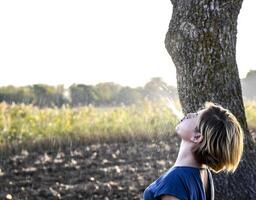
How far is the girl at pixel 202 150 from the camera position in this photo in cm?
318

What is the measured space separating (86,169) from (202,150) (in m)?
5.46

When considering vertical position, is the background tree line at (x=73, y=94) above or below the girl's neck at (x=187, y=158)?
above

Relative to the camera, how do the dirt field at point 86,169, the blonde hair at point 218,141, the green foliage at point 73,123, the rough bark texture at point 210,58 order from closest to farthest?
the blonde hair at point 218,141 → the rough bark texture at point 210,58 → the dirt field at point 86,169 → the green foliage at point 73,123

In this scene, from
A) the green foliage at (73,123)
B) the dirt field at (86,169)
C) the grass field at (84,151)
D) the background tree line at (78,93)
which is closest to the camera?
the dirt field at (86,169)

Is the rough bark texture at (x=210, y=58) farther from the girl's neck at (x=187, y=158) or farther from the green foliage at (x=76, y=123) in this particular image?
the green foliage at (x=76, y=123)

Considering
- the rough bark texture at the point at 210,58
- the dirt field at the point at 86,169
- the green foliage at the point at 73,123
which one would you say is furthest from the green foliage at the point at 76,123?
the rough bark texture at the point at 210,58

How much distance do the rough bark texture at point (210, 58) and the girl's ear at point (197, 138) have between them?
234 cm

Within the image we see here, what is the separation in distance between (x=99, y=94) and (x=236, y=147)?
67.6 ft

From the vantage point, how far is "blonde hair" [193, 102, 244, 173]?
3215 millimetres

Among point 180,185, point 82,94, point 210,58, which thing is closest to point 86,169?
point 210,58

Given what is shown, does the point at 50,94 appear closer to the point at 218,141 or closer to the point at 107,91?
the point at 107,91

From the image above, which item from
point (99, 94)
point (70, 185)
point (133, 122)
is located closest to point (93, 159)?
point (70, 185)

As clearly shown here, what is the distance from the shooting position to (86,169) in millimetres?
8594

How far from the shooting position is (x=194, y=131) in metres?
3.26
